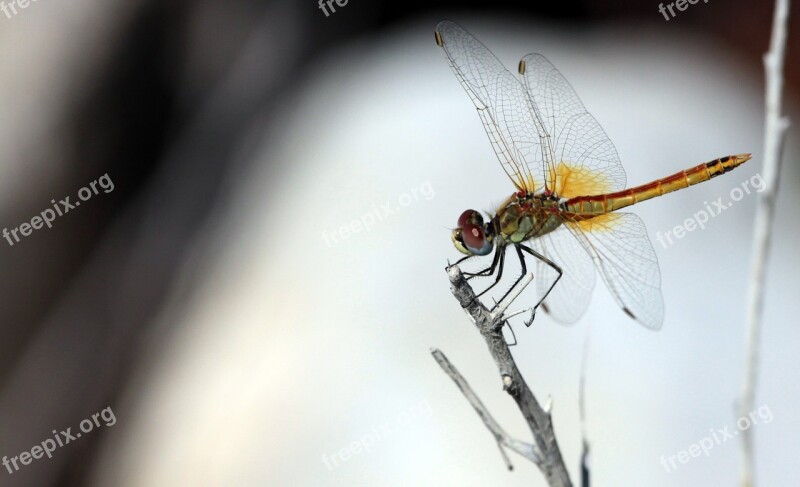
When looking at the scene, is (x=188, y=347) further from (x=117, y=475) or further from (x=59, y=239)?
(x=59, y=239)

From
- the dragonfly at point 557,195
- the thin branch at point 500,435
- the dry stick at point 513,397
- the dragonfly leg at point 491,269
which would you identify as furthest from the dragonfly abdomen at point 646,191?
the thin branch at point 500,435

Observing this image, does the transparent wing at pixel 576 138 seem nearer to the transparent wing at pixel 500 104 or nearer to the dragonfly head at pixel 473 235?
the transparent wing at pixel 500 104

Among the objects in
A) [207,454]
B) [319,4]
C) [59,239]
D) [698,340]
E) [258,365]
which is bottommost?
[698,340]

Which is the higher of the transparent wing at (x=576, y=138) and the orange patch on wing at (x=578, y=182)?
the transparent wing at (x=576, y=138)

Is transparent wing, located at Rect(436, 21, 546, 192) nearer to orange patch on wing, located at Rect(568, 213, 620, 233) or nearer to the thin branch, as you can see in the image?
orange patch on wing, located at Rect(568, 213, 620, 233)

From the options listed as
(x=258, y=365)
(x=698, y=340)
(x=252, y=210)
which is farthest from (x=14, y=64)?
(x=698, y=340)

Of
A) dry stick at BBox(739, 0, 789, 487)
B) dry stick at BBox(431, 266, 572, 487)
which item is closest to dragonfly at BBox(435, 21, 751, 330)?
dry stick at BBox(431, 266, 572, 487)
